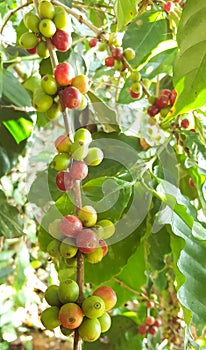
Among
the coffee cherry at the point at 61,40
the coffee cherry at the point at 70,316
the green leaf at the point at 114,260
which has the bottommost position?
the green leaf at the point at 114,260

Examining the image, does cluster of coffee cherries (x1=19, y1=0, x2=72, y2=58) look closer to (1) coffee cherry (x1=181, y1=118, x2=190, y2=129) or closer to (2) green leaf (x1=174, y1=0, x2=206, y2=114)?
(2) green leaf (x1=174, y1=0, x2=206, y2=114)

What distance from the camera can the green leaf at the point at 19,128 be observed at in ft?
3.09

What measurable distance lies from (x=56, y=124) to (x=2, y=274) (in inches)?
12.2

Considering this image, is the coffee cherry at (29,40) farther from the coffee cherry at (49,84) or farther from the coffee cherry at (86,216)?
the coffee cherry at (86,216)

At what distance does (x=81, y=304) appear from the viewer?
60cm

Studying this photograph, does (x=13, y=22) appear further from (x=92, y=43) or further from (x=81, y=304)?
(x=81, y=304)

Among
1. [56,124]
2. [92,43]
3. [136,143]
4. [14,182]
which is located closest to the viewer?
[136,143]

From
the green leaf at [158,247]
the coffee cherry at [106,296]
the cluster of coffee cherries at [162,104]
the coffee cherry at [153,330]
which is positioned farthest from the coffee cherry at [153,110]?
the coffee cherry at [153,330]

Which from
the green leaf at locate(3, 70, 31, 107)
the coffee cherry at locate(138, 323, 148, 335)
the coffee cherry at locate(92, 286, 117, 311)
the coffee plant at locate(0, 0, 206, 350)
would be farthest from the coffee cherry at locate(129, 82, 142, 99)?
the coffee cherry at locate(138, 323, 148, 335)

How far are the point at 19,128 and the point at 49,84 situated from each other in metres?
0.27

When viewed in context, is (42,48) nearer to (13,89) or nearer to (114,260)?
(13,89)

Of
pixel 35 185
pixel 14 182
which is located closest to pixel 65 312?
pixel 35 185

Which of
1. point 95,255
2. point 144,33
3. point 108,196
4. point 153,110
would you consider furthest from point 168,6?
point 95,255

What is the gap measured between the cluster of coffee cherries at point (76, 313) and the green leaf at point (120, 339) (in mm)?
463
